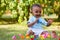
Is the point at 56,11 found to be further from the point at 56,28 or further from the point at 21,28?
the point at 21,28

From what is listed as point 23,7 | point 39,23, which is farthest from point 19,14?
point 39,23

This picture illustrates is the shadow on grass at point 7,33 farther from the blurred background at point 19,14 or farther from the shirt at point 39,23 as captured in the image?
the shirt at point 39,23

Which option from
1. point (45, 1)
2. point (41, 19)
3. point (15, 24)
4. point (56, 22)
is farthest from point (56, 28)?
point (15, 24)

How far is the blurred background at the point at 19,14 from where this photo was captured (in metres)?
1.39

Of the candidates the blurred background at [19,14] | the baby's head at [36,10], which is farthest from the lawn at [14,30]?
the baby's head at [36,10]

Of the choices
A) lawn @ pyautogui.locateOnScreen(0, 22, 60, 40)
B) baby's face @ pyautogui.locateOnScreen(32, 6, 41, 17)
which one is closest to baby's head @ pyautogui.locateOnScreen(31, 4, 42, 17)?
baby's face @ pyautogui.locateOnScreen(32, 6, 41, 17)

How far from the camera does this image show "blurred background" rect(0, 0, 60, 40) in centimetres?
139

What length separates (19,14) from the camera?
1415 millimetres

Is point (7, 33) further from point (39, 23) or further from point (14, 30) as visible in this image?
point (39, 23)

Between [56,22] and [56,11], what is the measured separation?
102mm

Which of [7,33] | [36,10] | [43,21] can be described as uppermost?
[36,10]

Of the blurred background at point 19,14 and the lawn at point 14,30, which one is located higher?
the blurred background at point 19,14

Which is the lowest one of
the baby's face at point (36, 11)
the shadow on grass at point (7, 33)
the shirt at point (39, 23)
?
the shadow on grass at point (7, 33)

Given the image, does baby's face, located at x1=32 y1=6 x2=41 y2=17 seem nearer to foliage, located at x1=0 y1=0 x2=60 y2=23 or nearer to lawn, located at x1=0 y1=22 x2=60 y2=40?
foliage, located at x1=0 y1=0 x2=60 y2=23
